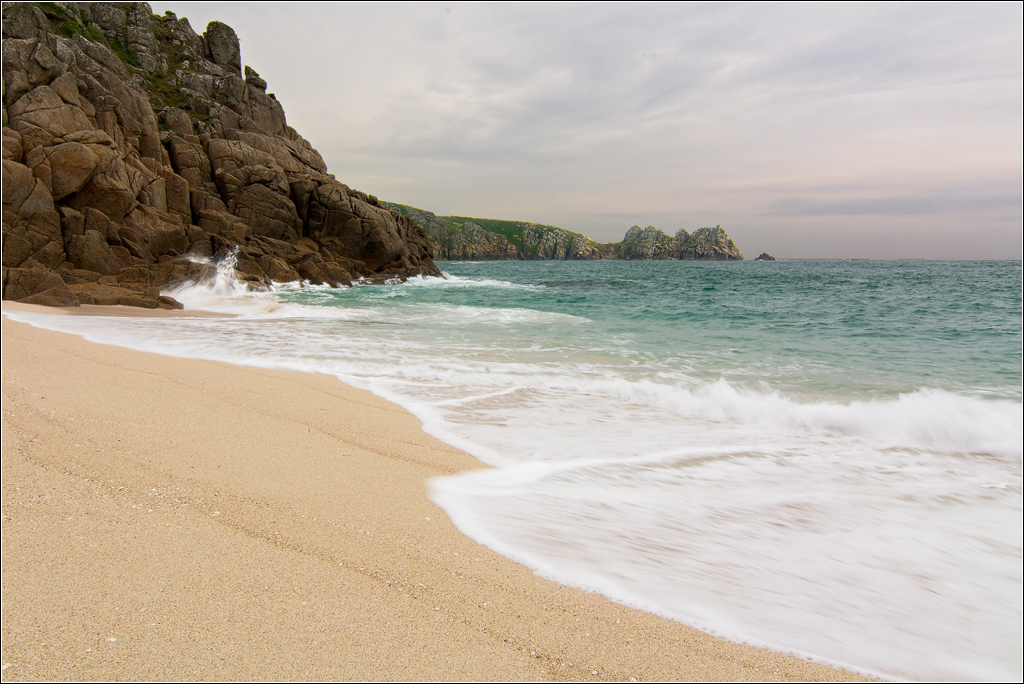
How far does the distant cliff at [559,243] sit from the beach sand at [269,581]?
532 feet

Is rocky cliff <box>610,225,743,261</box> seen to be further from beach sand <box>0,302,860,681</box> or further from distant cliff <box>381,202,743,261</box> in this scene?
beach sand <box>0,302,860,681</box>

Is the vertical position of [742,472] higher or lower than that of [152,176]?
lower

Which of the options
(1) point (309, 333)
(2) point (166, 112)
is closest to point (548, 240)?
(2) point (166, 112)

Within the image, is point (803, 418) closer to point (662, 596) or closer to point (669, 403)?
point (669, 403)

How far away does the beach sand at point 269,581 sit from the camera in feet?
5.77

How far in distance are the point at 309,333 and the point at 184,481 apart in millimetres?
7882

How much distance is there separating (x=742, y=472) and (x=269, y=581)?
3458 millimetres

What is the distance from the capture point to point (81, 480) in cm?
286

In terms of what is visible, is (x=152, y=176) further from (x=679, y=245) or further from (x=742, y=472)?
(x=679, y=245)

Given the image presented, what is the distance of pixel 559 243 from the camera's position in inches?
7165

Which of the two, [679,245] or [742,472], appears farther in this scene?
[679,245]

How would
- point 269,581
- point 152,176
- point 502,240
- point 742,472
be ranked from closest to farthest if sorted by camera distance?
point 269,581
point 742,472
point 152,176
point 502,240

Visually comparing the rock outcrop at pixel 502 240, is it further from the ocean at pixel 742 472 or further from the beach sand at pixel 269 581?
the beach sand at pixel 269 581

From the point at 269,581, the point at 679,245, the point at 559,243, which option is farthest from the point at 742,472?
the point at 679,245
